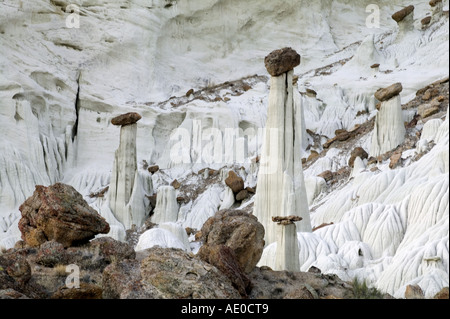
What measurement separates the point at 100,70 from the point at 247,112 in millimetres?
12171

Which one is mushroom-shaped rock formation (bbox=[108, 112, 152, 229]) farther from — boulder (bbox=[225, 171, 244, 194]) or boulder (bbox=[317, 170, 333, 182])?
boulder (bbox=[317, 170, 333, 182])

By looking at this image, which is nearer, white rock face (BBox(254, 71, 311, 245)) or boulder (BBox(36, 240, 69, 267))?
boulder (BBox(36, 240, 69, 267))

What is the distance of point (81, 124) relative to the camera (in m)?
46.1

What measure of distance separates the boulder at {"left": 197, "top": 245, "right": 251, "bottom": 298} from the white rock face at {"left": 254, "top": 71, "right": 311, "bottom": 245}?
38.6 feet

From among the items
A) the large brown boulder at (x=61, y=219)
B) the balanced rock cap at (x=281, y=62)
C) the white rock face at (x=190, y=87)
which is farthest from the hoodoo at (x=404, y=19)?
the large brown boulder at (x=61, y=219)

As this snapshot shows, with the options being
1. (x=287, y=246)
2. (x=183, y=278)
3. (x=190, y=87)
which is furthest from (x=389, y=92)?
(x=190, y=87)

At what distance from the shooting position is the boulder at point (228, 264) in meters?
11.4

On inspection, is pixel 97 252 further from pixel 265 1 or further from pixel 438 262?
pixel 265 1

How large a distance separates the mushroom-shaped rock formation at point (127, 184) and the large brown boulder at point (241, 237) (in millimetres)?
22180

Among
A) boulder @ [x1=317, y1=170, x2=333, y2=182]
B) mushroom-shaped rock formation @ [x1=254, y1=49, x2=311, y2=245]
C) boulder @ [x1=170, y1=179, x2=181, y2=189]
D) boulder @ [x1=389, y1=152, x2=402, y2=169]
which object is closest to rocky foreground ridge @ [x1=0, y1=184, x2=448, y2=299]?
mushroom-shaped rock formation @ [x1=254, y1=49, x2=311, y2=245]

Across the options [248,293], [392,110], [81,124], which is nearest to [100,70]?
[81,124]

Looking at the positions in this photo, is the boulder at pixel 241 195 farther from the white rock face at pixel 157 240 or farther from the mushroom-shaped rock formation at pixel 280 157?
the white rock face at pixel 157 240

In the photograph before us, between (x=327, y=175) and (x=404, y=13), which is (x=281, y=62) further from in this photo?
(x=404, y=13)

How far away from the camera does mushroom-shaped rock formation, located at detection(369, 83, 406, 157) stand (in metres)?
30.4
